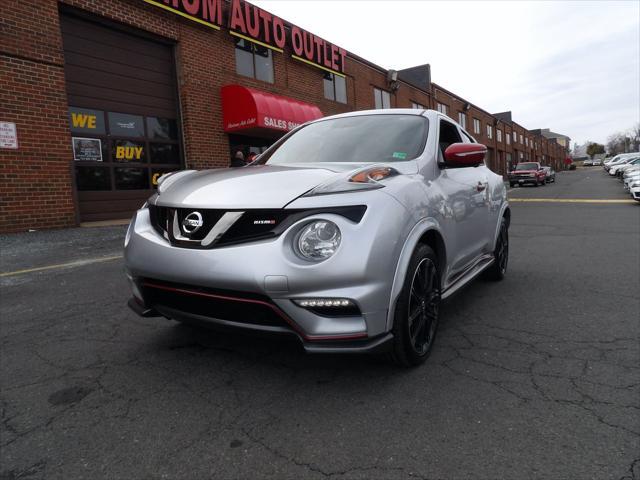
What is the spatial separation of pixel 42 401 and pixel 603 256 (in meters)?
6.32

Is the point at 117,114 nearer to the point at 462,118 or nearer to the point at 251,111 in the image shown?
the point at 251,111

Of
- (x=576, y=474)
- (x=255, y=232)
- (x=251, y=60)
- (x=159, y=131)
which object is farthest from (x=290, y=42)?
(x=576, y=474)

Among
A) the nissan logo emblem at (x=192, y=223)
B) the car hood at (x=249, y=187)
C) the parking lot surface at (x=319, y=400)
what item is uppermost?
the car hood at (x=249, y=187)

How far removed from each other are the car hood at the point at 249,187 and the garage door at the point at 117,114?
899 cm

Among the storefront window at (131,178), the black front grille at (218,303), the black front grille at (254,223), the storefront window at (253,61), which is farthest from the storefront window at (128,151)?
the black front grille at (254,223)

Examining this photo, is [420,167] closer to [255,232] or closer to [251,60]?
[255,232]

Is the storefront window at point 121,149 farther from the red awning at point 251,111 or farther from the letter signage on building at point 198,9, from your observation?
the letter signage on building at point 198,9

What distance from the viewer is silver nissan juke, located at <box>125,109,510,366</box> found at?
2039mm

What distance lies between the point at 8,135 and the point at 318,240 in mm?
9117

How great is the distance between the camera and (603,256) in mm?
5855

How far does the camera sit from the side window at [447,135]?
140 inches

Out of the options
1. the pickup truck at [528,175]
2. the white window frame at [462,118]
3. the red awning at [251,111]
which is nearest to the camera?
the red awning at [251,111]

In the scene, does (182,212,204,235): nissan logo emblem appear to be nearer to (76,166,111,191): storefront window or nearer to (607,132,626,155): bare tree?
(76,166,111,191): storefront window

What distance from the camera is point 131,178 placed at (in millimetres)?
11469
